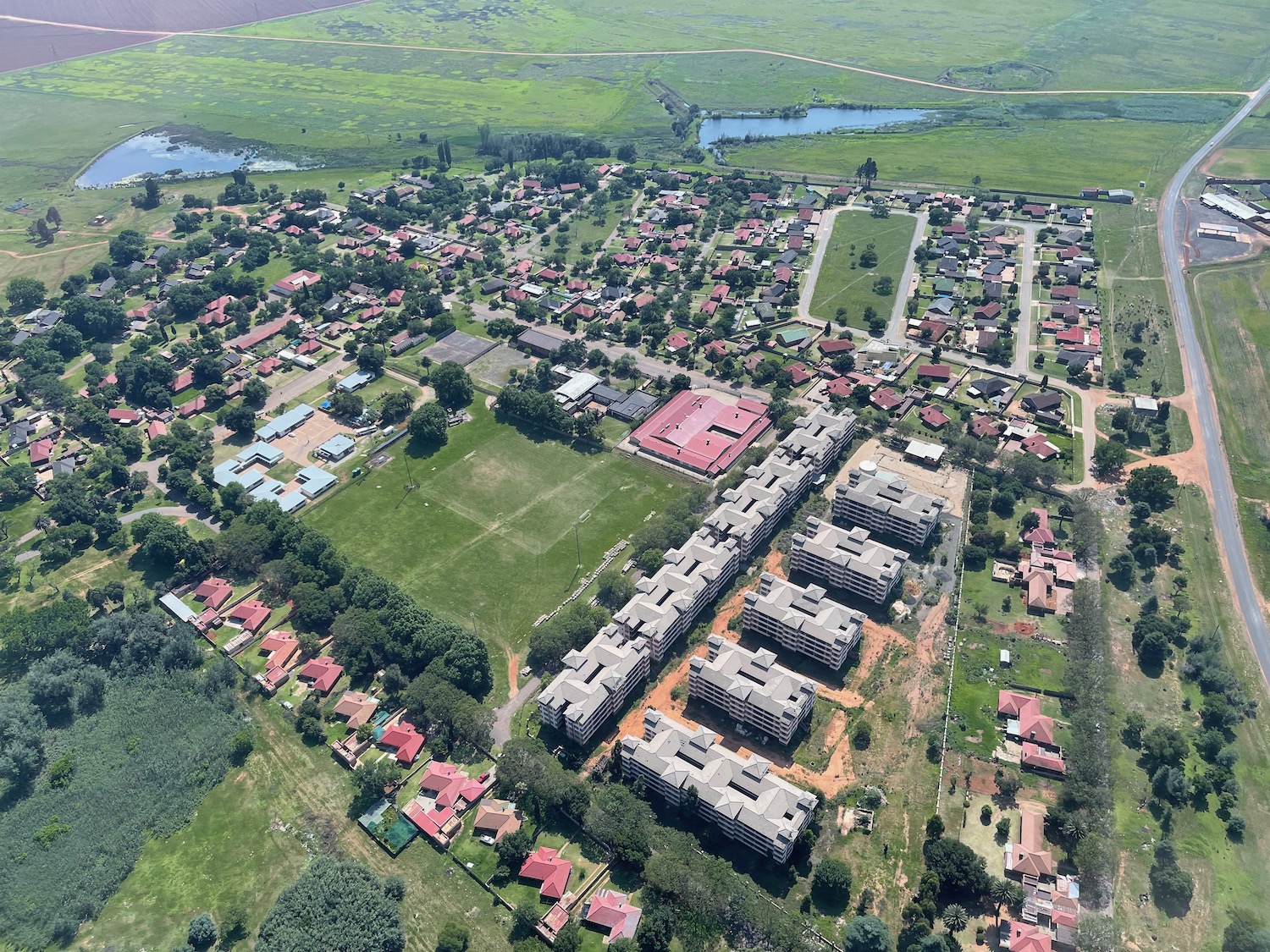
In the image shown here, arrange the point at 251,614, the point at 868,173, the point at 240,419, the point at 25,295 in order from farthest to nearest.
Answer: the point at 868,173
the point at 25,295
the point at 240,419
the point at 251,614

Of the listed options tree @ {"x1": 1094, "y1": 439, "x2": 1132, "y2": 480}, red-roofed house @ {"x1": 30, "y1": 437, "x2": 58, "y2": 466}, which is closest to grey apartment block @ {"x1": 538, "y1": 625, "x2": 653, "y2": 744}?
tree @ {"x1": 1094, "y1": 439, "x2": 1132, "y2": 480}

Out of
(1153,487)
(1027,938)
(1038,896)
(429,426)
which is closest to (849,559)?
(1038,896)

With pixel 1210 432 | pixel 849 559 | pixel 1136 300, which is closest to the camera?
pixel 849 559

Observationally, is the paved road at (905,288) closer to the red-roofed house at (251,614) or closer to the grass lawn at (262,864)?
the red-roofed house at (251,614)

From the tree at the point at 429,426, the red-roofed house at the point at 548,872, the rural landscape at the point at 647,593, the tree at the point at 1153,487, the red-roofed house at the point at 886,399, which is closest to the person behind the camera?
the red-roofed house at the point at 548,872

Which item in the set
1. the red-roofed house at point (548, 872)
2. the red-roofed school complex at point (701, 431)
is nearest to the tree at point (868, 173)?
the red-roofed school complex at point (701, 431)

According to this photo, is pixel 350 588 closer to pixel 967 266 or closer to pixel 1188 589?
pixel 1188 589

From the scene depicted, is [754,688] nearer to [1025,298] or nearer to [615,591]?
[615,591]
